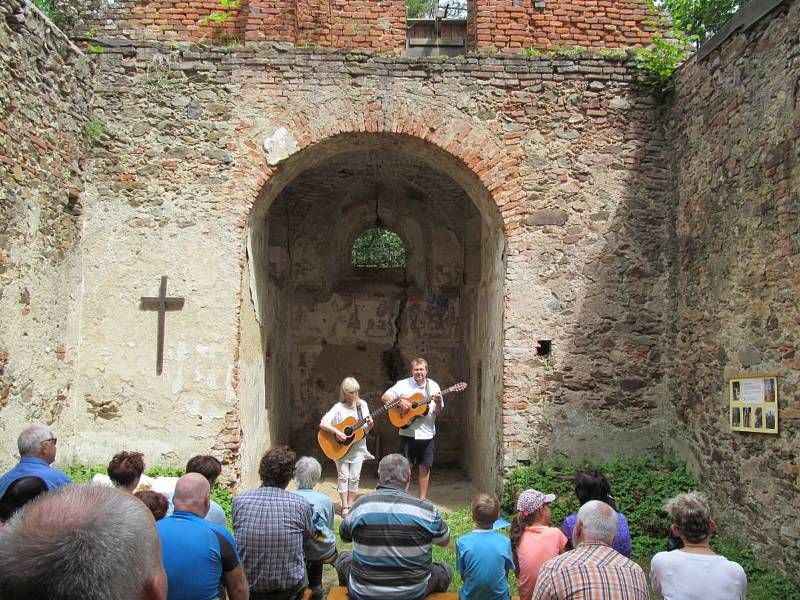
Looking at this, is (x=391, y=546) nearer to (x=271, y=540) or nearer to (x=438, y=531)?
(x=438, y=531)

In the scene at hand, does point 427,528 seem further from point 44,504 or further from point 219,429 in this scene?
point 219,429

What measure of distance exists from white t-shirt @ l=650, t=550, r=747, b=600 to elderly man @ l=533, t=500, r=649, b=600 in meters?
0.45

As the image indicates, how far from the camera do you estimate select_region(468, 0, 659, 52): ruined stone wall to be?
704cm

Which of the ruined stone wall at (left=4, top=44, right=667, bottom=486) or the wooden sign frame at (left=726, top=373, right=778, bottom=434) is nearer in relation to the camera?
the wooden sign frame at (left=726, top=373, right=778, bottom=434)

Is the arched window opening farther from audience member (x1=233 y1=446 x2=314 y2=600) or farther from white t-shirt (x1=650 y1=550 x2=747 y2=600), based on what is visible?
white t-shirt (x1=650 y1=550 x2=747 y2=600)

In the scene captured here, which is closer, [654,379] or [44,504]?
[44,504]

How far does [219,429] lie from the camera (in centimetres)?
634

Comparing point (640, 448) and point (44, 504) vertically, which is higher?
point (44, 504)

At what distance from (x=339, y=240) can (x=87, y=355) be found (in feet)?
15.9

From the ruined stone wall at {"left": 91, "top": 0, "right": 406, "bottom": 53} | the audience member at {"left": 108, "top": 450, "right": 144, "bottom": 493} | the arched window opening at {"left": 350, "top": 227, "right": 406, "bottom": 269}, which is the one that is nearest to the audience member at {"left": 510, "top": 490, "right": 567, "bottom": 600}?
the audience member at {"left": 108, "top": 450, "right": 144, "bottom": 493}

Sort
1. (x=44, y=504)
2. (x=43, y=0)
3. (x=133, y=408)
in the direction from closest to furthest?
(x=44, y=504) < (x=133, y=408) < (x=43, y=0)

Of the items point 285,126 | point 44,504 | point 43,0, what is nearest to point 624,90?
point 285,126

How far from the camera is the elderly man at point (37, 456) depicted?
→ 3.63 metres

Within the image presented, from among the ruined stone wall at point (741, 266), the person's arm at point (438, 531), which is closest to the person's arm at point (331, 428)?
the person's arm at point (438, 531)
